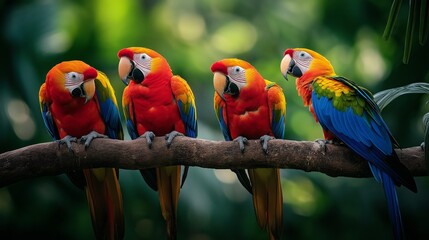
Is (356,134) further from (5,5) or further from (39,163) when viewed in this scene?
(5,5)

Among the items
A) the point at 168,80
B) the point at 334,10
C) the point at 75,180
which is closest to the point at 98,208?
the point at 75,180

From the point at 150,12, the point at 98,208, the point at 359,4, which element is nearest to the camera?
the point at 98,208

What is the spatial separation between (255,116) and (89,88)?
2.78 feet

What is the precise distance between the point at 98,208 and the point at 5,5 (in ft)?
11.6

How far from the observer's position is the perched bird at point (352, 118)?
2.62 meters

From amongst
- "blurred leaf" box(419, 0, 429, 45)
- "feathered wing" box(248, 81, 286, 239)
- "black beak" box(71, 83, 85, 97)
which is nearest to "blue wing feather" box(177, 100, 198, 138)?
"feathered wing" box(248, 81, 286, 239)

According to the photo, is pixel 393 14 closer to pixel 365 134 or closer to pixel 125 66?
pixel 365 134

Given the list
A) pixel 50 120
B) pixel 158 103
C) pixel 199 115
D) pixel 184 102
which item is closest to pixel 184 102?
pixel 184 102

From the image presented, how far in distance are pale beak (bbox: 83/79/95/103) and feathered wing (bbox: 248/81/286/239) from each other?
90 cm

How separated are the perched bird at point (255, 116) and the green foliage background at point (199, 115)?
2236 mm

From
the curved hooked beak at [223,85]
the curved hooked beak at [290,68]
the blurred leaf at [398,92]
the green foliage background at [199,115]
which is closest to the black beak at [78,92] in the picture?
the curved hooked beak at [223,85]

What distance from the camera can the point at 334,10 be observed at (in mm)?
6289

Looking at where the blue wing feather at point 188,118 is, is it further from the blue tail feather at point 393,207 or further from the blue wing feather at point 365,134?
the blue tail feather at point 393,207

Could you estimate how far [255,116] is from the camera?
3088 mm
